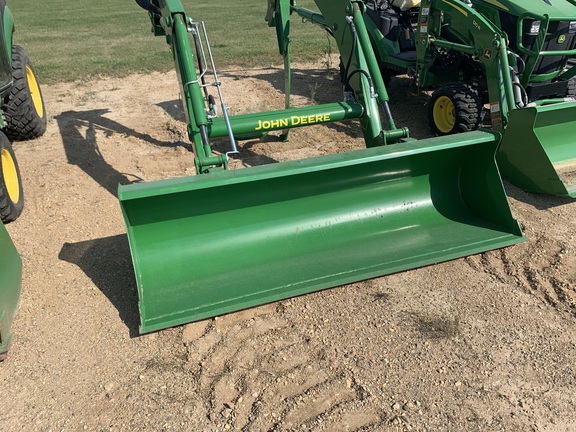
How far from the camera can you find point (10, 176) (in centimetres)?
415

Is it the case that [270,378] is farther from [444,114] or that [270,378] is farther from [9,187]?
[444,114]

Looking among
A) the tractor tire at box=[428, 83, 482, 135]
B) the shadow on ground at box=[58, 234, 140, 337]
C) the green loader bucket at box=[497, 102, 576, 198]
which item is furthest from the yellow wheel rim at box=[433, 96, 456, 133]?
the shadow on ground at box=[58, 234, 140, 337]

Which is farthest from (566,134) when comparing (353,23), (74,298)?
(74,298)

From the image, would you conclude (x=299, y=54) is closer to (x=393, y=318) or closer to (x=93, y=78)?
(x=93, y=78)

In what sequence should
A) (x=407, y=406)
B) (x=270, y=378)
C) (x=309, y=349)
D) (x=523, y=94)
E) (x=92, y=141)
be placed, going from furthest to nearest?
(x=92, y=141) < (x=523, y=94) < (x=309, y=349) < (x=270, y=378) < (x=407, y=406)

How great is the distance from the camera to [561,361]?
261cm

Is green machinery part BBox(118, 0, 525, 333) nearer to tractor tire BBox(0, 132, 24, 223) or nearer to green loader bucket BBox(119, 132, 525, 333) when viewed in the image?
green loader bucket BBox(119, 132, 525, 333)

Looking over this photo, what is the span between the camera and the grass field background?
8.72m

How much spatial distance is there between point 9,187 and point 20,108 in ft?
5.10

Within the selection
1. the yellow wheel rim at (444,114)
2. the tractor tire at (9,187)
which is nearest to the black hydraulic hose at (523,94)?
the yellow wheel rim at (444,114)

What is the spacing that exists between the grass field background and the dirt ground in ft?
18.1

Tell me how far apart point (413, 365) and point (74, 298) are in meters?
2.08

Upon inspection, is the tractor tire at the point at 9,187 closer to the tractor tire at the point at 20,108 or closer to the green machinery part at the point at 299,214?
the tractor tire at the point at 20,108

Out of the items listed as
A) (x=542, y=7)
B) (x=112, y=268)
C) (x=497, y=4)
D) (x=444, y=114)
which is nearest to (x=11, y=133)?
(x=112, y=268)
